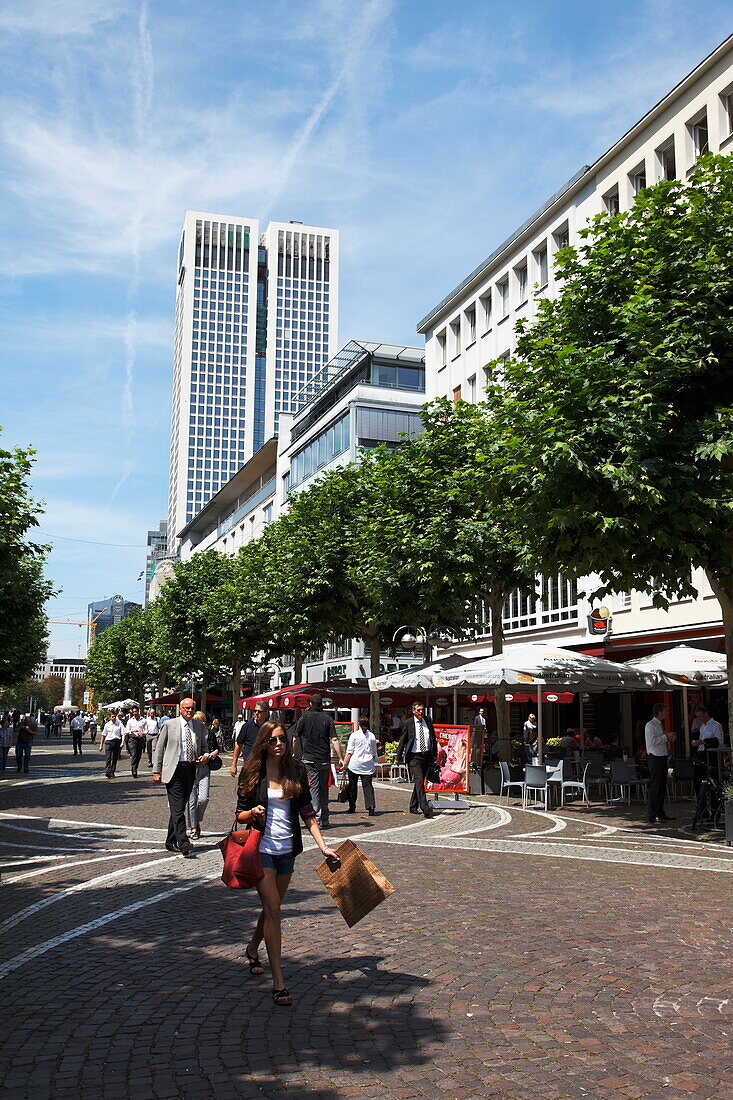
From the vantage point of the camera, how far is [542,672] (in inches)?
746

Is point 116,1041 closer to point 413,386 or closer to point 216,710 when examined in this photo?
point 413,386

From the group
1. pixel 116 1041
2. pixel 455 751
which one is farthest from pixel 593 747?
pixel 116 1041

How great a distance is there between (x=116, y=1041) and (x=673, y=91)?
29.6m

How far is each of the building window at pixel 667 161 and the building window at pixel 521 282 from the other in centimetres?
834

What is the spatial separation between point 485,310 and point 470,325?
1.41 m

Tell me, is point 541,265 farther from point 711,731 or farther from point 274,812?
point 274,812

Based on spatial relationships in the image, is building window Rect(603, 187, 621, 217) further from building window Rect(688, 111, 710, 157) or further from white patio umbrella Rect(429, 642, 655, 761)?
white patio umbrella Rect(429, 642, 655, 761)

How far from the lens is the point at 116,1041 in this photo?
512 centimetres

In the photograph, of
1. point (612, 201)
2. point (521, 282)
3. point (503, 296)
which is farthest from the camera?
point (503, 296)

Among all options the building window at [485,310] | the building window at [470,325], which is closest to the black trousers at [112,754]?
the building window at [485,310]

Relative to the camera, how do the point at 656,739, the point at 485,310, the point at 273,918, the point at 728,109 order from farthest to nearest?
the point at 485,310, the point at 728,109, the point at 656,739, the point at 273,918

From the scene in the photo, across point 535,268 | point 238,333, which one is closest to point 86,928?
point 535,268

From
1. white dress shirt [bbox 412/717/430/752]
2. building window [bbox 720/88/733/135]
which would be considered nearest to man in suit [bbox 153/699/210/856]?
white dress shirt [bbox 412/717/430/752]

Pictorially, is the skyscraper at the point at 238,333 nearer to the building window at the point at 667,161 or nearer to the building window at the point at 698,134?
the building window at the point at 667,161
